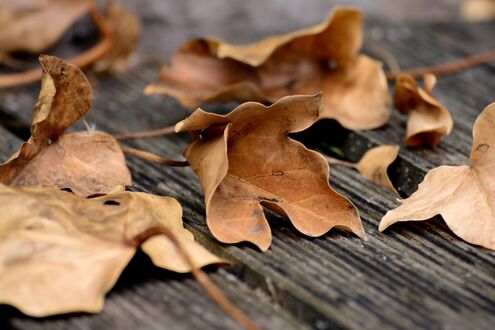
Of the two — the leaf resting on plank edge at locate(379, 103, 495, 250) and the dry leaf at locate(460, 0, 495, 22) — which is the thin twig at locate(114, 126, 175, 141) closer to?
the leaf resting on plank edge at locate(379, 103, 495, 250)

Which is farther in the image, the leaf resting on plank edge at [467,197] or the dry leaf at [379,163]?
the dry leaf at [379,163]

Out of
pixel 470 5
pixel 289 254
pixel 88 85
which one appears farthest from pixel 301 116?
pixel 470 5

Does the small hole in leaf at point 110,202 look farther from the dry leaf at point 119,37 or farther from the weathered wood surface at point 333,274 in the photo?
the dry leaf at point 119,37

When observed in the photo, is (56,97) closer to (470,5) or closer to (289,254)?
(289,254)

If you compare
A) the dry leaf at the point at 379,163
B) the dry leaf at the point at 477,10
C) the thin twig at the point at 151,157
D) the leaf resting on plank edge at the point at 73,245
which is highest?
the leaf resting on plank edge at the point at 73,245

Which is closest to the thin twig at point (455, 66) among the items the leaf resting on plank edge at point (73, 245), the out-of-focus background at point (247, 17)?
the out-of-focus background at point (247, 17)

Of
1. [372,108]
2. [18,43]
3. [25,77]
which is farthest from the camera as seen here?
[18,43]

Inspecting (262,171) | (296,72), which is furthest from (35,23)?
(262,171)
